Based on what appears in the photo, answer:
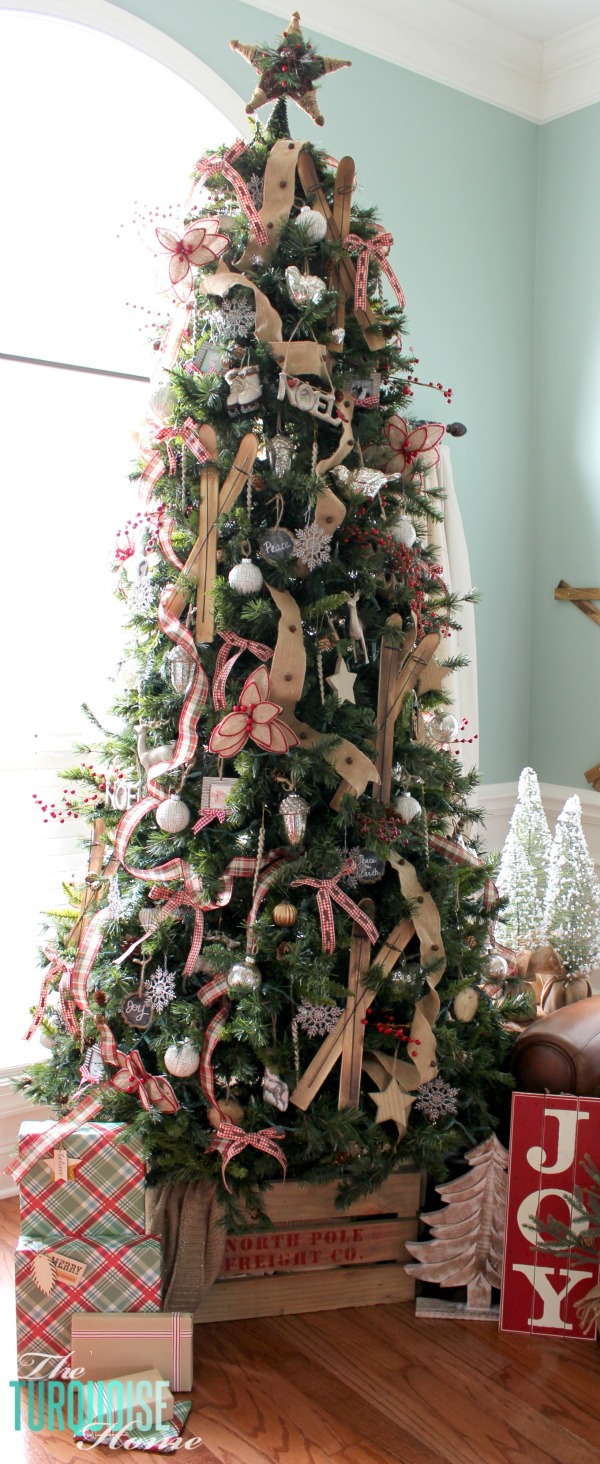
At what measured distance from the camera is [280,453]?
5.96ft

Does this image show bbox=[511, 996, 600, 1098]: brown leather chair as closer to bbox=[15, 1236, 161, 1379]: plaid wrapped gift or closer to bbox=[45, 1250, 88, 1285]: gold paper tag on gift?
bbox=[15, 1236, 161, 1379]: plaid wrapped gift

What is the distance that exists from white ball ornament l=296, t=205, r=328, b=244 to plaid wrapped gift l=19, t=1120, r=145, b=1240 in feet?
4.92

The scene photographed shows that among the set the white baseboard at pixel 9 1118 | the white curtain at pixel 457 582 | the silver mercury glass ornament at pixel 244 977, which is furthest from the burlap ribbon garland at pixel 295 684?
the white curtain at pixel 457 582

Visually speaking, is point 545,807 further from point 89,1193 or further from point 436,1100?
point 89,1193

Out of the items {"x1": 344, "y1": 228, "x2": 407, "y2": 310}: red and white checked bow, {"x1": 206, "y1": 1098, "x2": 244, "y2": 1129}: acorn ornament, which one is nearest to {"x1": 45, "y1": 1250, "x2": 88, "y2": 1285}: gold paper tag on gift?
{"x1": 206, "y1": 1098, "x2": 244, "y2": 1129}: acorn ornament

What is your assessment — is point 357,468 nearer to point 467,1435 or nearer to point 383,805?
point 383,805

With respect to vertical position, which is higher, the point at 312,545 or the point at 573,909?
A: the point at 312,545

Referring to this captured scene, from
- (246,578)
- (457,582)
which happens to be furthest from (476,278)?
(246,578)

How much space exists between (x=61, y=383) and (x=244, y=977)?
1.69 meters

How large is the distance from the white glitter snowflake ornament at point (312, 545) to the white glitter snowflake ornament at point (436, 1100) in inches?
36.5

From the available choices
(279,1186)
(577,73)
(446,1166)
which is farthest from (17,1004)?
(577,73)

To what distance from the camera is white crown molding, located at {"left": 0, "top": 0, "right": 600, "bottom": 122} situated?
99.1 inches

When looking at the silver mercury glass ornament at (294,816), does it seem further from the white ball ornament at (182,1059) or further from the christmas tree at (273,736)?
the white ball ornament at (182,1059)

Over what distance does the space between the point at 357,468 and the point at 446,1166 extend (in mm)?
1259
